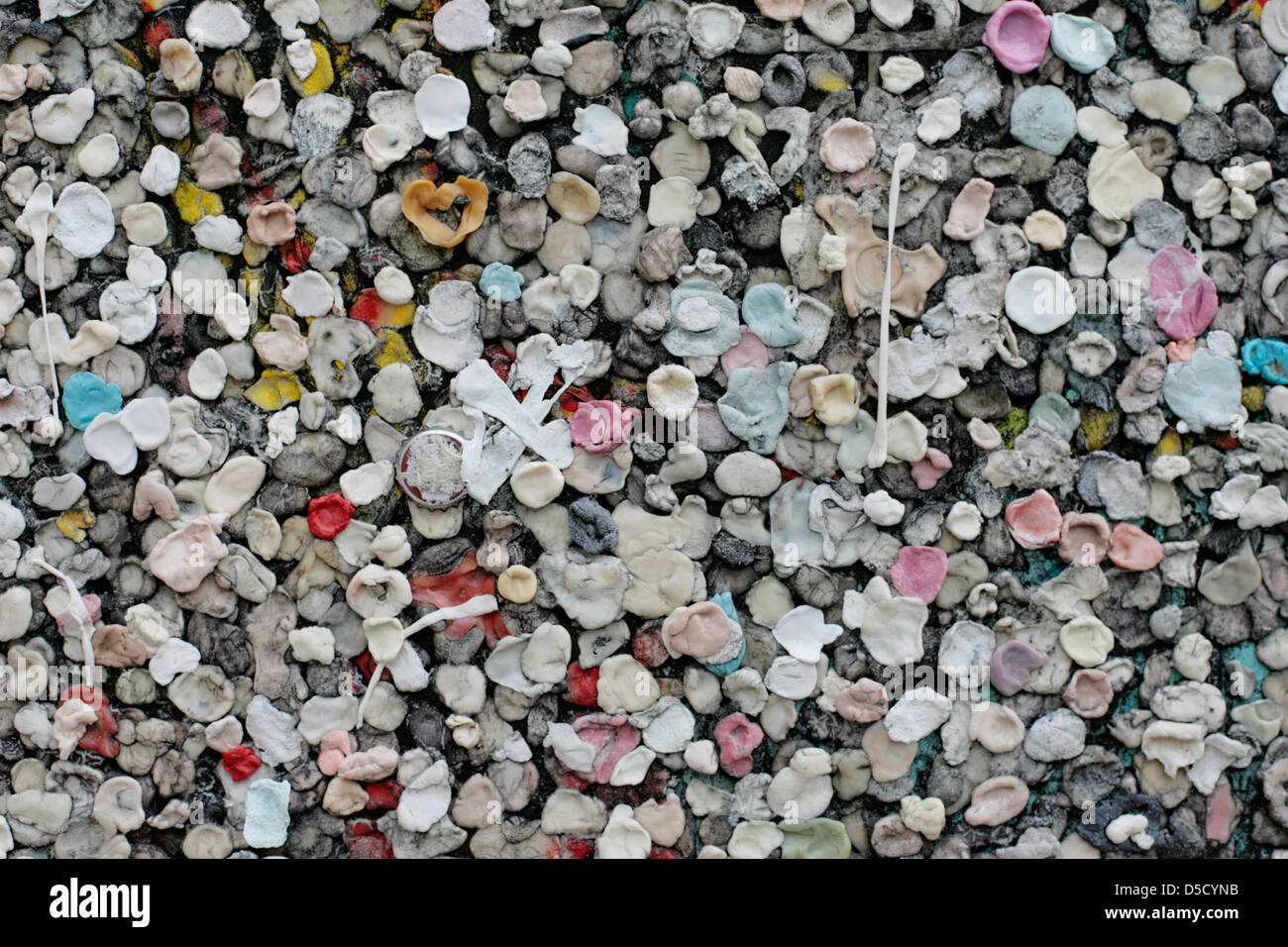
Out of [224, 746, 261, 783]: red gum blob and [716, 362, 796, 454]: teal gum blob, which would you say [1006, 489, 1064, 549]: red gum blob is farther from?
[224, 746, 261, 783]: red gum blob

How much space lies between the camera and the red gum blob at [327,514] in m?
1.40

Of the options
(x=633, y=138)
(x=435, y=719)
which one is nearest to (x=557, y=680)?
(x=435, y=719)

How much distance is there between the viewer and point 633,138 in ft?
4.60

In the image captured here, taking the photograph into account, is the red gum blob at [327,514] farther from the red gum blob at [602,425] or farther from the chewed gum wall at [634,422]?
the red gum blob at [602,425]

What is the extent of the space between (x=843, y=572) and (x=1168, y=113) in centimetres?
73

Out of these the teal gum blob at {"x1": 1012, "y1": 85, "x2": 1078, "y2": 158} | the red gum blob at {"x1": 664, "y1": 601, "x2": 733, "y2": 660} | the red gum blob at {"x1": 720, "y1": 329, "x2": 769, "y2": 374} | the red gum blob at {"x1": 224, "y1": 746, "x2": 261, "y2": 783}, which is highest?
the teal gum blob at {"x1": 1012, "y1": 85, "x2": 1078, "y2": 158}

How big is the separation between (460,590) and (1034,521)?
2.50 feet

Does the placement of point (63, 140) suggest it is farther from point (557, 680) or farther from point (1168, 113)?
point (1168, 113)

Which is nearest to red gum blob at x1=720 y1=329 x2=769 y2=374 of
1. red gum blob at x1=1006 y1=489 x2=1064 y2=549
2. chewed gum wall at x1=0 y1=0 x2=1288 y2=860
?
chewed gum wall at x1=0 y1=0 x2=1288 y2=860

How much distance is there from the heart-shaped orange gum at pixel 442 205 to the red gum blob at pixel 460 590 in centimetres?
41

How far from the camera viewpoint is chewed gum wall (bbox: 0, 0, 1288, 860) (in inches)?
54.5

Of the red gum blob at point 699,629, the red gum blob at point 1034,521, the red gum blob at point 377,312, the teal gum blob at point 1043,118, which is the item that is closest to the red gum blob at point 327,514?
the red gum blob at point 377,312

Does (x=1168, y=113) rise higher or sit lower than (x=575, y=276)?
higher

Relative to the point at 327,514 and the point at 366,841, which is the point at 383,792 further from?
the point at 327,514
